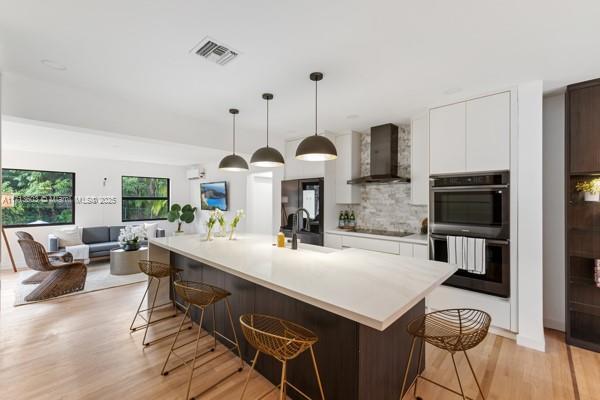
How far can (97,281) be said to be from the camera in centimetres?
460

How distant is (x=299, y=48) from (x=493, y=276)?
2834mm

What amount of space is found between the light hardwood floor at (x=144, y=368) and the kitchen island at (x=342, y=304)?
21 centimetres

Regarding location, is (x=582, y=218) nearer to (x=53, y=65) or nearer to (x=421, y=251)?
(x=421, y=251)

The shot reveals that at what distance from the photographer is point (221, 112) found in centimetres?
350

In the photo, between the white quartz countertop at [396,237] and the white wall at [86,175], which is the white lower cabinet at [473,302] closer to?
the white quartz countertop at [396,237]

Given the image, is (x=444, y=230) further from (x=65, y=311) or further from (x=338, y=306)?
(x=65, y=311)

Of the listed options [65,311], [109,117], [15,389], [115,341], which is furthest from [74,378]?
[109,117]

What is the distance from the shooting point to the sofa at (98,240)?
5.55m

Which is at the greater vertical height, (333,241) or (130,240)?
(333,241)

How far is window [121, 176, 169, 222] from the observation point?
733cm

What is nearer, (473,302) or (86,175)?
(473,302)

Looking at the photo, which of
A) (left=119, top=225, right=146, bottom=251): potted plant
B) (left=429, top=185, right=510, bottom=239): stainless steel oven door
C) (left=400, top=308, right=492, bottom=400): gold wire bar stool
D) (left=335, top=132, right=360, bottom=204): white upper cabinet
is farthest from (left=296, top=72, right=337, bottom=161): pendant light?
(left=119, top=225, right=146, bottom=251): potted plant

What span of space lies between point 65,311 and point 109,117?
8.07 ft

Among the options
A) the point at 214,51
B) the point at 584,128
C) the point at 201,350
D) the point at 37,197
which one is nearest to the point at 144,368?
the point at 201,350
